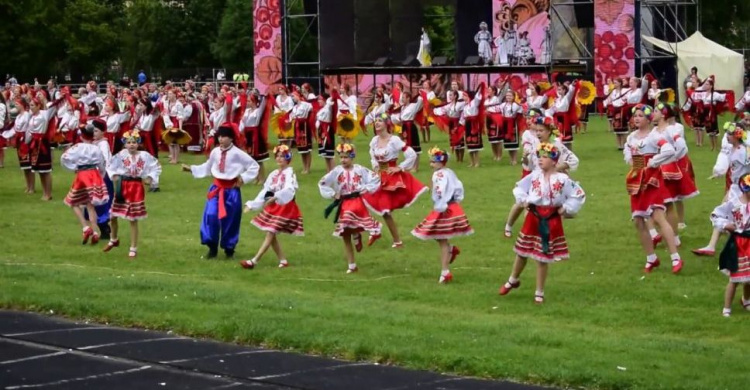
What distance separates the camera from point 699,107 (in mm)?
33344

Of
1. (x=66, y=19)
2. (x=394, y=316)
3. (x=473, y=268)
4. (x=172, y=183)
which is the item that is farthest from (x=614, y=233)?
(x=66, y=19)

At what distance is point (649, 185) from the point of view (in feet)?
53.3

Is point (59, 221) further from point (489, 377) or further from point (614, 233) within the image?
point (489, 377)

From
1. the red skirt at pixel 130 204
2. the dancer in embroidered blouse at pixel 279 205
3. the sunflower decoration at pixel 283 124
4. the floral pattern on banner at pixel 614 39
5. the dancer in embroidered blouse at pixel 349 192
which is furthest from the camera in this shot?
the floral pattern on banner at pixel 614 39

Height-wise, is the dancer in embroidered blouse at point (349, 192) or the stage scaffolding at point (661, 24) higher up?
the stage scaffolding at point (661, 24)

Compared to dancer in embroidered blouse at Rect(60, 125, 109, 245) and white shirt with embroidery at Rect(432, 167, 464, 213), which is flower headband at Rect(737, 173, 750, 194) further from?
dancer in embroidered blouse at Rect(60, 125, 109, 245)

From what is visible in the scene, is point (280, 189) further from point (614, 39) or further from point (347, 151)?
point (614, 39)

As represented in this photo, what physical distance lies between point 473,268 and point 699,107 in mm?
17709

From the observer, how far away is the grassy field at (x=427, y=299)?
37.9ft

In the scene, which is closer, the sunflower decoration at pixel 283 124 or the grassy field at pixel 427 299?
the grassy field at pixel 427 299

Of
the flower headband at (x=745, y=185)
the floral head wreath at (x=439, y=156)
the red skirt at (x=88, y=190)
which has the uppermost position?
the floral head wreath at (x=439, y=156)

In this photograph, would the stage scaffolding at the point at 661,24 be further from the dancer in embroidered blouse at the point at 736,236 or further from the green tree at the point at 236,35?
the dancer in embroidered blouse at the point at 736,236

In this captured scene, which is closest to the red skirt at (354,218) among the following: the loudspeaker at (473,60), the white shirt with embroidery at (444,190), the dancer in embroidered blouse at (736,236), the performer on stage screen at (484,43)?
the white shirt with embroidery at (444,190)

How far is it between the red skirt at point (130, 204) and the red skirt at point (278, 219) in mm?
1996
